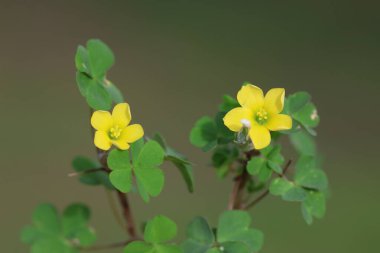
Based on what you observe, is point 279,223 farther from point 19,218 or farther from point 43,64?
point 43,64

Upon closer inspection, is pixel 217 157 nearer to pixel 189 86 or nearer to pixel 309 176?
pixel 309 176

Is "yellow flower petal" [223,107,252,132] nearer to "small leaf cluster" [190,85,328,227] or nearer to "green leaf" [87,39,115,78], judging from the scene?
"small leaf cluster" [190,85,328,227]

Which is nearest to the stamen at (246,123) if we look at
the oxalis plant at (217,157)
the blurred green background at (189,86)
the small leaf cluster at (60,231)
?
the oxalis plant at (217,157)

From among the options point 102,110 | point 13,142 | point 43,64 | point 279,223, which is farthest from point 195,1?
point 102,110

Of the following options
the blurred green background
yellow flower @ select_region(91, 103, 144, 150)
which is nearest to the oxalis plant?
yellow flower @ select_region(91, 103, 144, 150)

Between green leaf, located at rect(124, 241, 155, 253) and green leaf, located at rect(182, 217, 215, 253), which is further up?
green leaf, located at rect(124, 241, 155, 253)


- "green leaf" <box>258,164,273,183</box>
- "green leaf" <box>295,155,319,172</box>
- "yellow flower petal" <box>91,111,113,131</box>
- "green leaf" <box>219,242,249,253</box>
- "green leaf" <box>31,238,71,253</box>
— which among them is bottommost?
"green leaf" <box>219,242,249,253</box>
